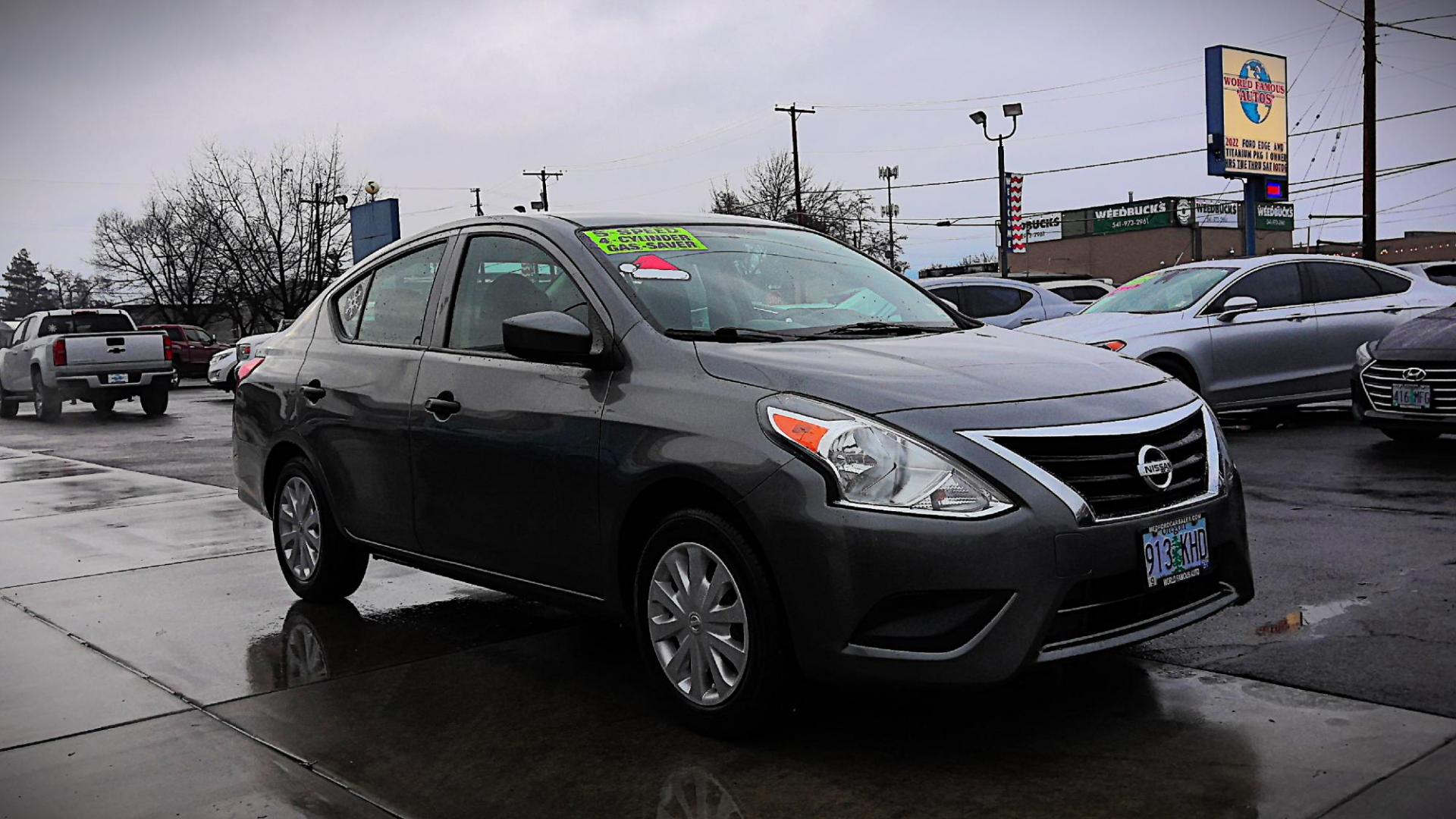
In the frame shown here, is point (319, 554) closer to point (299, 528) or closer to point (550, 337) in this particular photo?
point (299, 528)

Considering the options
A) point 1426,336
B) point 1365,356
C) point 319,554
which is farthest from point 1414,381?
point 319,554

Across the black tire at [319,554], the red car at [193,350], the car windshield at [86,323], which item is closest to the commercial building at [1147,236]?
the red car at [193,350]

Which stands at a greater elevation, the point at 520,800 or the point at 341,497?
the point at 341,497

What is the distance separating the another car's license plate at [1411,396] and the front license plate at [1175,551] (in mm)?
6671

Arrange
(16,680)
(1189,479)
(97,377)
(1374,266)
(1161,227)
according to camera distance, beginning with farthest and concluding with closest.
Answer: (1161,227), (97,377), (1374,266), (16,680), (1189,479)

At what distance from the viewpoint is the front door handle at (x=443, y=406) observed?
5.04 metres

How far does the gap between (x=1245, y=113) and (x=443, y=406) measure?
31.9 m

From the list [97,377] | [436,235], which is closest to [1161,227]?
[97,377]

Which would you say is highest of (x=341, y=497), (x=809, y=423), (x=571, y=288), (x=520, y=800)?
(x=571, y=288)

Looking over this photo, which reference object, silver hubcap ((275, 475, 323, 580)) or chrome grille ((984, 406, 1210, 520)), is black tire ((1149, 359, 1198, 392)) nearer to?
silver hubcap ((275, 475, 323, 580))

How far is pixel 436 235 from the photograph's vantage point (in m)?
5.62

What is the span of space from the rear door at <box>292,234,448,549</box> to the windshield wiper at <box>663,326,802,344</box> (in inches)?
55.5

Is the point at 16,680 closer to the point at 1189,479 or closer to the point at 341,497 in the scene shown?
the point at 341,497

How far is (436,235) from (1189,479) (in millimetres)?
3193
